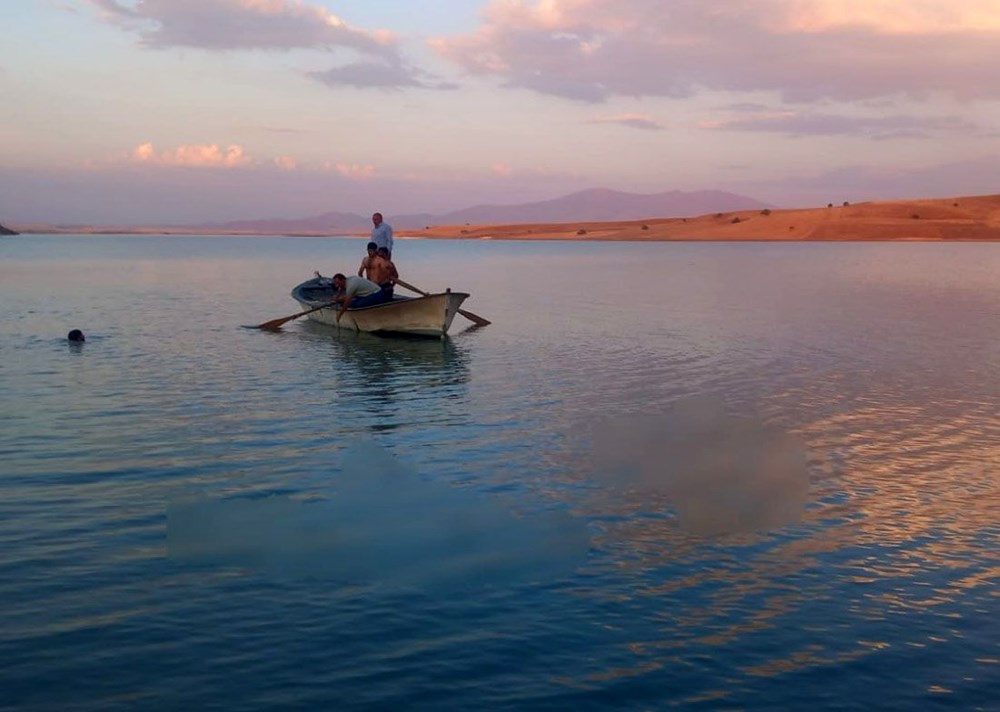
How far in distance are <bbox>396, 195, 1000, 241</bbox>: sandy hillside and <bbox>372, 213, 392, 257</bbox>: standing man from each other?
120867mm

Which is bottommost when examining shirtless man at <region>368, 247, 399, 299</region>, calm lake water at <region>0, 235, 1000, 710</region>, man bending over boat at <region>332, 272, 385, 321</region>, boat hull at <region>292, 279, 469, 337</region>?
calm lake water at <region>0, 235, 1000, 710</region>

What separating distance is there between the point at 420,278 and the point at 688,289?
60.1ft

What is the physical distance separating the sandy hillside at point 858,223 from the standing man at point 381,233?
397 ft

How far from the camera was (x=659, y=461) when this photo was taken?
13359 millimetres

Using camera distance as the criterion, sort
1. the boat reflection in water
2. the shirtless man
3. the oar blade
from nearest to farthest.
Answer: the boat reflection in water
the shirtless man
the oar blade

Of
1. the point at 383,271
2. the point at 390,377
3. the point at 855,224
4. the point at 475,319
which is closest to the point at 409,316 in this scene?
the point at 383,271

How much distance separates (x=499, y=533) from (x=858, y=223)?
146m

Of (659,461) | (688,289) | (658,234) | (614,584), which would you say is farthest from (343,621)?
(658,234)

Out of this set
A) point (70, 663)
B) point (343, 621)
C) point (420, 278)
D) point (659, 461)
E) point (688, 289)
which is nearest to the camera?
point (70, 663)

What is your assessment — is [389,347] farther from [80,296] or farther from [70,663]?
[80,296]

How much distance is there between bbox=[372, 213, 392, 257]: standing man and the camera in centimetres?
2681

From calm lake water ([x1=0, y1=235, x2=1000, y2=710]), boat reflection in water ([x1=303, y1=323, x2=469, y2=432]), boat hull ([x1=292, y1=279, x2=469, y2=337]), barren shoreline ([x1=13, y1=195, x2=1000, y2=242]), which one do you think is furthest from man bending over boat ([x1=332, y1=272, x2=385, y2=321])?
barren shoreline ([x1=13, y1=195, x2=1000, y2=242])

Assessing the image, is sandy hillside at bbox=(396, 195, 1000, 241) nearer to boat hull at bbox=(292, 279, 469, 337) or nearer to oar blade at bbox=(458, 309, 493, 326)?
oar blade at bbox=(458, 309, 493, 326)

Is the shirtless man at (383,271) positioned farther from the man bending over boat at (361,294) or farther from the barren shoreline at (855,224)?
the barren shoreline at (855,224)
